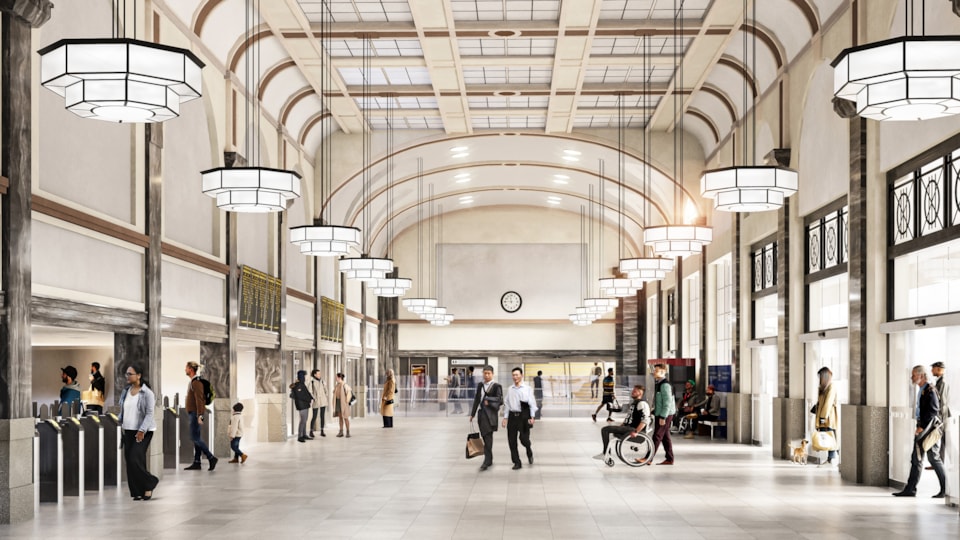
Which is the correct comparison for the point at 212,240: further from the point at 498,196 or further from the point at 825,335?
the point at 498,196

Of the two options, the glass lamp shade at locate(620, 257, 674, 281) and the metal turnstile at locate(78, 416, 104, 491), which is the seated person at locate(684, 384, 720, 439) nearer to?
the glass lamp shade at locate(620, 257, 674, 281)

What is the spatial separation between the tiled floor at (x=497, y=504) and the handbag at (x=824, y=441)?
39cm

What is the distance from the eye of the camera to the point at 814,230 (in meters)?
17.5

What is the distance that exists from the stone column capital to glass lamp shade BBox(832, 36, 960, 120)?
24.1 feet

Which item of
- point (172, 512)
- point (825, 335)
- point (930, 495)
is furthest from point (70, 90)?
point (825, 335)

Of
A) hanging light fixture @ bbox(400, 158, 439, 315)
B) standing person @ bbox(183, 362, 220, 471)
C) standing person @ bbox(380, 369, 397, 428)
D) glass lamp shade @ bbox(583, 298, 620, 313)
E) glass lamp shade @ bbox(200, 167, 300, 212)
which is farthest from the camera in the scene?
glass lamp shade @ bbox(583, 298, 620, 313)

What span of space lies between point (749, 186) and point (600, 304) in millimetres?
21505

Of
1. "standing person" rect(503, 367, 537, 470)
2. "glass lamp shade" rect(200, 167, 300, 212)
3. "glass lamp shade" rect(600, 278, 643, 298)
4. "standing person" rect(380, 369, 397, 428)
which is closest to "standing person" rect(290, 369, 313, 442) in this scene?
"standing person" rect(380, 369, 397, 428)

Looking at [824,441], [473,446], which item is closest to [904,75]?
[824,441]

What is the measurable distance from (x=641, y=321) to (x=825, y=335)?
24898 mm

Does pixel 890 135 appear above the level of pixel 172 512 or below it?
above

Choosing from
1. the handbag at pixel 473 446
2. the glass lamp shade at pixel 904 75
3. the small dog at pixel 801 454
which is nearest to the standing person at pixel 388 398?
the handbag at pixel 473 446

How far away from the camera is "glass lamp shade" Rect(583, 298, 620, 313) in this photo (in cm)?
3416

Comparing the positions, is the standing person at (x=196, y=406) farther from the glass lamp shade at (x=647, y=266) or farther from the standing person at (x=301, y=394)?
the glass lamp shade at (x=647, y=266)
